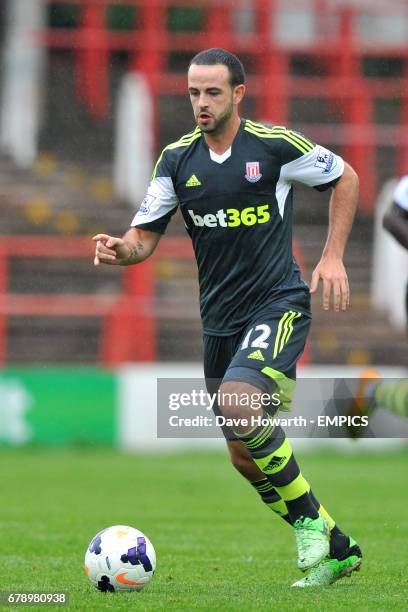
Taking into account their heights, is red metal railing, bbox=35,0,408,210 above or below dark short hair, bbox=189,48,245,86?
below

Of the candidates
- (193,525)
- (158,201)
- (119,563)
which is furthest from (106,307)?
(119,563)

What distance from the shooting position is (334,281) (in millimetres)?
6309

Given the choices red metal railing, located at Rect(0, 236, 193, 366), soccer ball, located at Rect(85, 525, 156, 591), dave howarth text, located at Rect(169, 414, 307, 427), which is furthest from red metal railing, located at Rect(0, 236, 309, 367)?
soccer ball, located at Rect(85, 525, 156, 591)

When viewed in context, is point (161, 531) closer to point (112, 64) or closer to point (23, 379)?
point (23, 379)

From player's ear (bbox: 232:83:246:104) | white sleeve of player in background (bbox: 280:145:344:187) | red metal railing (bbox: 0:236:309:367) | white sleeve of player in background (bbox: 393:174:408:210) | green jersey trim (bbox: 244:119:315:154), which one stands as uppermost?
player's ear (bbox: 232:83:246:104)

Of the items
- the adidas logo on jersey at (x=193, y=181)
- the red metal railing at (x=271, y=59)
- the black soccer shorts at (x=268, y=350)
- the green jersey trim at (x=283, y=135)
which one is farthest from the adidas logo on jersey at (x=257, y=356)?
the red metal railing at (x=271, y=59)

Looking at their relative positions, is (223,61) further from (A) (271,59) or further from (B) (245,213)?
(A) (271,59)

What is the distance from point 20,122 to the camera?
1991 centimetres

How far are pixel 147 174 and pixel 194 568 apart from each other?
12.1 metres

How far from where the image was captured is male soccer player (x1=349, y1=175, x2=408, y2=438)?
962cm

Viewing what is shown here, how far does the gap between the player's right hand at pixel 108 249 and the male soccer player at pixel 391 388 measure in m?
3.64

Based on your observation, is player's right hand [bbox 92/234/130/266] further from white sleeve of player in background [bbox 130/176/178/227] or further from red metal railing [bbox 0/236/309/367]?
red metal railing [bbox 0/236/309/367]

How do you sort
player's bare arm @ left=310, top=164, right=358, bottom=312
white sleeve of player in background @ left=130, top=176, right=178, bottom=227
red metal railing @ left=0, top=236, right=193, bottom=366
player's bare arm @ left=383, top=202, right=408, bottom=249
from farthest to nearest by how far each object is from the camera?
red metal railing @ left=0, top=236, right=193, bottom=366, player's bare arm @ left=383, top=202, right=408, bottom=249, white sleeve of player in background @ left=130, top=176, right=178, bottom=227, player's bare arm @ left=310, top=164, right=358, bottom=312

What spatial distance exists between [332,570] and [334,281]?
1360 mm
